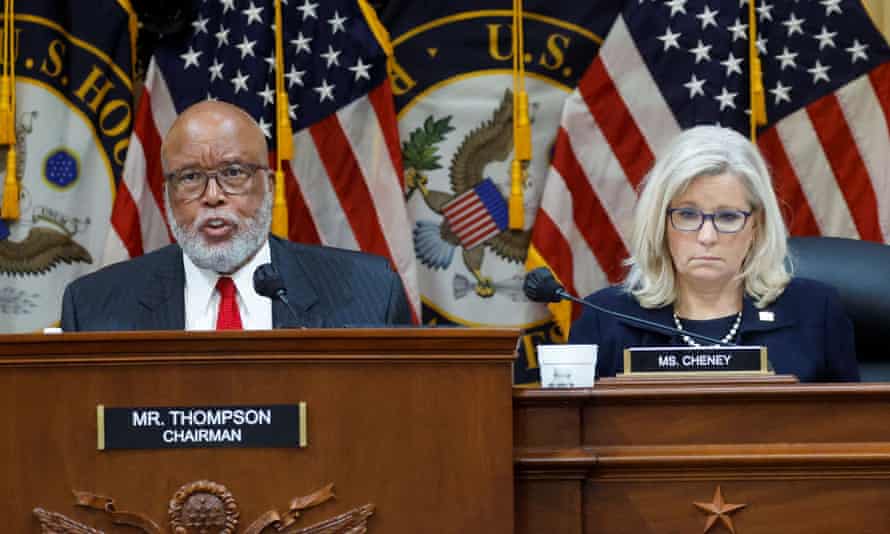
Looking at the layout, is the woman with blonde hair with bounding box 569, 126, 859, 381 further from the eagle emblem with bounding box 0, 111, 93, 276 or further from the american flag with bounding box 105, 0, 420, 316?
the eagle emblem with bounding box 0, 111, 93, 276

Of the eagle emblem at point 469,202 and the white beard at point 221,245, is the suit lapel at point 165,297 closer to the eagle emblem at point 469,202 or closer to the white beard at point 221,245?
the white beard at point 221,245

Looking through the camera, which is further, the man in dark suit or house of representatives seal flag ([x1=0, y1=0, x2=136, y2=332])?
house of representatives seal flag ([x1=0, y1=0, x2=136, y2=332])

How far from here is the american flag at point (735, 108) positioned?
15.3 ft

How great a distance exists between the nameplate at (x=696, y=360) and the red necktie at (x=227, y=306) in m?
1.25

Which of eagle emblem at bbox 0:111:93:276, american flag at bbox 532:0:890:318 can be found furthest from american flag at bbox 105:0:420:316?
american flag at bbox 532:0:890:318

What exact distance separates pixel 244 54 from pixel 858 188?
2.03m

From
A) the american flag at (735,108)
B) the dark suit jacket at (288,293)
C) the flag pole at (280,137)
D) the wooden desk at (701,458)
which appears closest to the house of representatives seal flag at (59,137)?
the flag pole at (280,137)

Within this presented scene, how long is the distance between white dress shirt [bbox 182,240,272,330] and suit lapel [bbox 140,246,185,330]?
0.02 m

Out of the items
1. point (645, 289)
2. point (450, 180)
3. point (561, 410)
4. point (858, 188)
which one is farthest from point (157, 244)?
point (561, 410)

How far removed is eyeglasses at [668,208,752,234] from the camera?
3.43 metres

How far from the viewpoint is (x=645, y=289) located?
353cm

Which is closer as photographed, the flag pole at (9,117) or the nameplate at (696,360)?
the nameplate at (696,360)

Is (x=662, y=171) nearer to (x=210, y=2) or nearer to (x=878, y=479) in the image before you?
(x=878, y=479)

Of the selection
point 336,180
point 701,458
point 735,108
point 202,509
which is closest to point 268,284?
point 202,509
